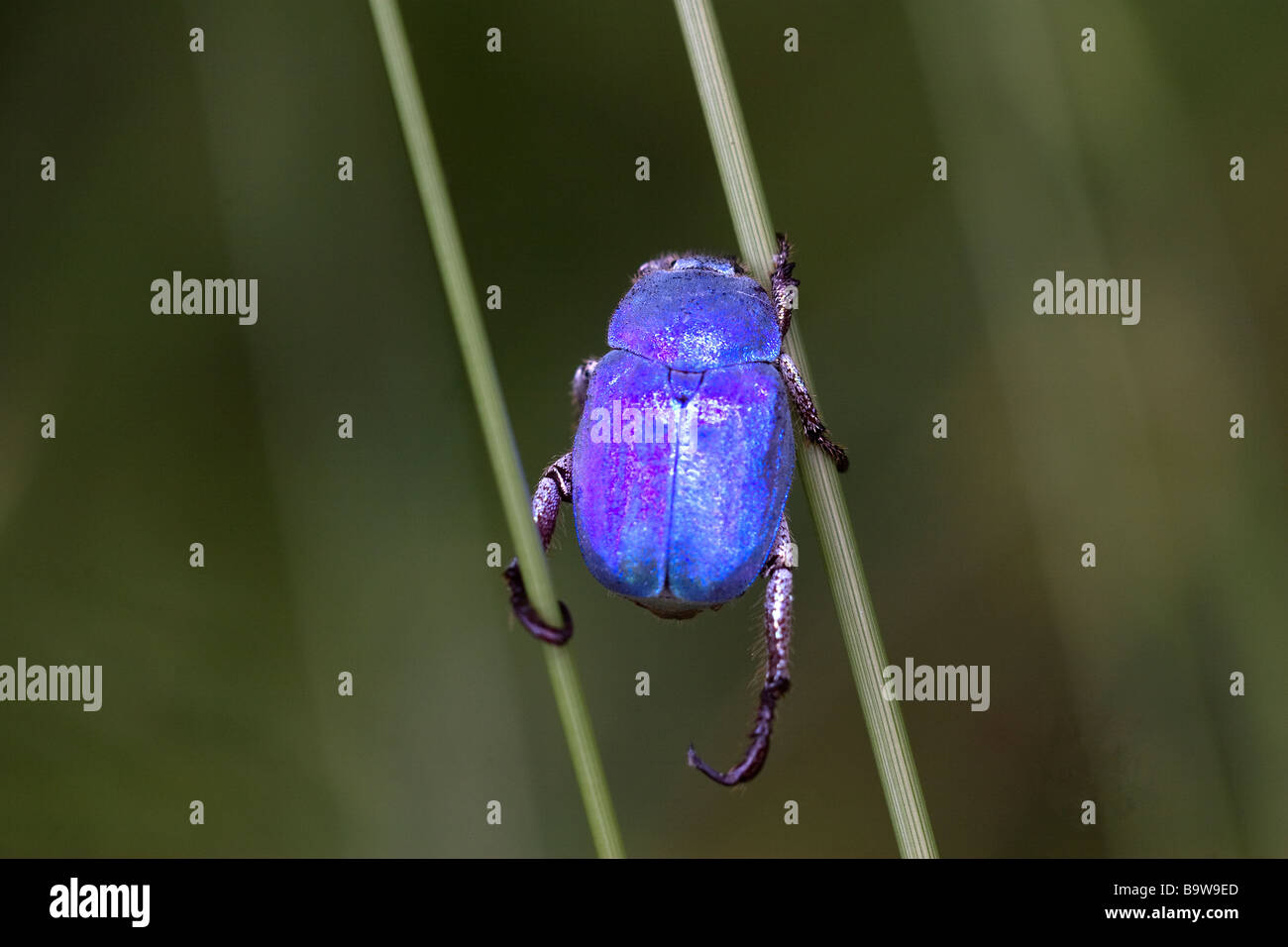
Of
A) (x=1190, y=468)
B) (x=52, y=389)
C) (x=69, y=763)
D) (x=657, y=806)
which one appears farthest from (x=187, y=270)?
(x=1190, y=468)

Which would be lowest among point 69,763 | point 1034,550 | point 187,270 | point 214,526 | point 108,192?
point 69,763

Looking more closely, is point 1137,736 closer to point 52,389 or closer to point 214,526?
point 214,526

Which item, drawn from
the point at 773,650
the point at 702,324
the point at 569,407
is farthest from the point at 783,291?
the point at 569,407

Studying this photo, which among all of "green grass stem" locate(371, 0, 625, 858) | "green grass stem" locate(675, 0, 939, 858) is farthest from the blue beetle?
"green grass stem" locate(371, 0, 625, 858)

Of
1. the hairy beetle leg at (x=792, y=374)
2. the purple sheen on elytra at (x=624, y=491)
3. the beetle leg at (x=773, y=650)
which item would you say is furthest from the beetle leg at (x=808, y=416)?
the purple sheen on elytra at (x=624, y=491)

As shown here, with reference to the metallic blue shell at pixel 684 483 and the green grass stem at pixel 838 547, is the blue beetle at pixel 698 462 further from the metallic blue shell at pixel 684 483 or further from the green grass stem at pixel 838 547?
the green grass stem at pixel 838 547

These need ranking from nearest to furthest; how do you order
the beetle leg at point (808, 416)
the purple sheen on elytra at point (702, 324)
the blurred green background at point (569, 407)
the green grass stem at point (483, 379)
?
the green grass stem at point (483, 379)
the beetle leg at point (808, 416)
the purple sheen on elytra at point (702, 324)
the blurred green background at point (569, 407)

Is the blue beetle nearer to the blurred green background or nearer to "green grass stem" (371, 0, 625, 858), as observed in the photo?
"green grass stem" (371, 0, 625, 858)
